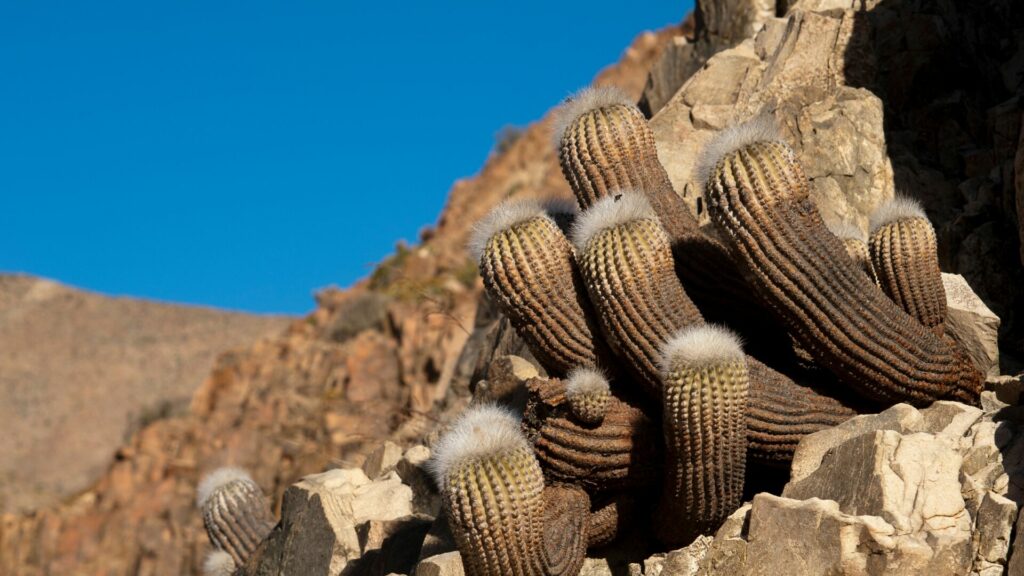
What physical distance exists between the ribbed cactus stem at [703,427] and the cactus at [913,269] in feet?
4.05

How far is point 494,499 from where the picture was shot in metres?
6.22

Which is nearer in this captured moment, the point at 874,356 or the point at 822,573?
the point at 822,573

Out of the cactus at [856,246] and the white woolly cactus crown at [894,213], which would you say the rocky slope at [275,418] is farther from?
the white woolly cactus crown at [894,213]

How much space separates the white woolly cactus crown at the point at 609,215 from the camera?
6.89 meters

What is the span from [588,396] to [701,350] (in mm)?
765

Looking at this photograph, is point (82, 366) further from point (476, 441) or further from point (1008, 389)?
point (1008, 389)

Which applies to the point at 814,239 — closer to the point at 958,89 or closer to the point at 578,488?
the point at 578,488

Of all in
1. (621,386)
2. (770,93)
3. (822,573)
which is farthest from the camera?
(770,93)

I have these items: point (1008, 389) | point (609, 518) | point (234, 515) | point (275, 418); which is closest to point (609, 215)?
point (609, 518)

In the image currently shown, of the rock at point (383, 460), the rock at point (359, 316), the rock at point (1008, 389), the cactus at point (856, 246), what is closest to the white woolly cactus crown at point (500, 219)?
the cactus at point (856, 246)

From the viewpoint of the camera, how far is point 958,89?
32.4 ft

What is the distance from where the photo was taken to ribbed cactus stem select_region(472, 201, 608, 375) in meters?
7.14

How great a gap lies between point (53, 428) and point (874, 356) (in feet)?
151

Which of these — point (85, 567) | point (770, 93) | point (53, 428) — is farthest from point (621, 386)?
point (53, 428)
